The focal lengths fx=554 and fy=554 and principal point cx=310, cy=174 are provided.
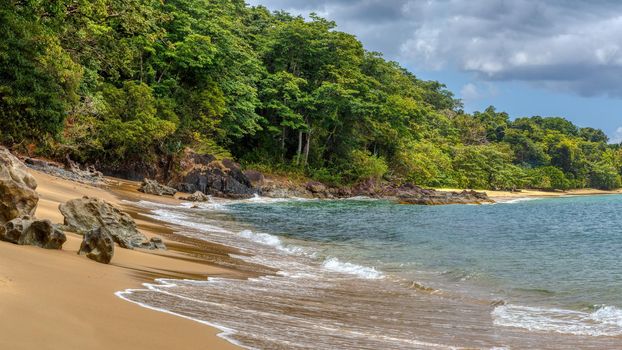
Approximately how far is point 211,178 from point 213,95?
777 centimetres

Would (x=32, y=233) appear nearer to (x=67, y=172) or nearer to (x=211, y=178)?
(x=67, y=172)

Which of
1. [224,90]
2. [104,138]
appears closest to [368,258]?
[104,138]

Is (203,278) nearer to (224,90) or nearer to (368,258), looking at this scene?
(368,258)

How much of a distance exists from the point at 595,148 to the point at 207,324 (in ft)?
437

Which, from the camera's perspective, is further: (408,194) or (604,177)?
(604,177)

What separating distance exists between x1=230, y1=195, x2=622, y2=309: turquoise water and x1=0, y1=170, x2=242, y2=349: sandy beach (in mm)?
8135

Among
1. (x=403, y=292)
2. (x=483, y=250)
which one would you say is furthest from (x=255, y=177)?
(x=403, y=292)

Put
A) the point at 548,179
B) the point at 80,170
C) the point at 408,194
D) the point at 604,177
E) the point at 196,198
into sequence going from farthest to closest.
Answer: the point at 604,177 < the point at 548,179 < the point at 408,194 < the point at 196,198 < the point at 80,170

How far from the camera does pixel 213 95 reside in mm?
47406

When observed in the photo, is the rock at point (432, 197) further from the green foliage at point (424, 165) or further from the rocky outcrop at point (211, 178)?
the rocky outcrop at point (211, 178)

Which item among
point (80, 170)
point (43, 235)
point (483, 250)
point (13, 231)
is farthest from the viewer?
point (80, 170)

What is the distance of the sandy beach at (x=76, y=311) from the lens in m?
4.52

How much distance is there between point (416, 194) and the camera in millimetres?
59062

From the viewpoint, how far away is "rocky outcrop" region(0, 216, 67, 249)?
816cm
